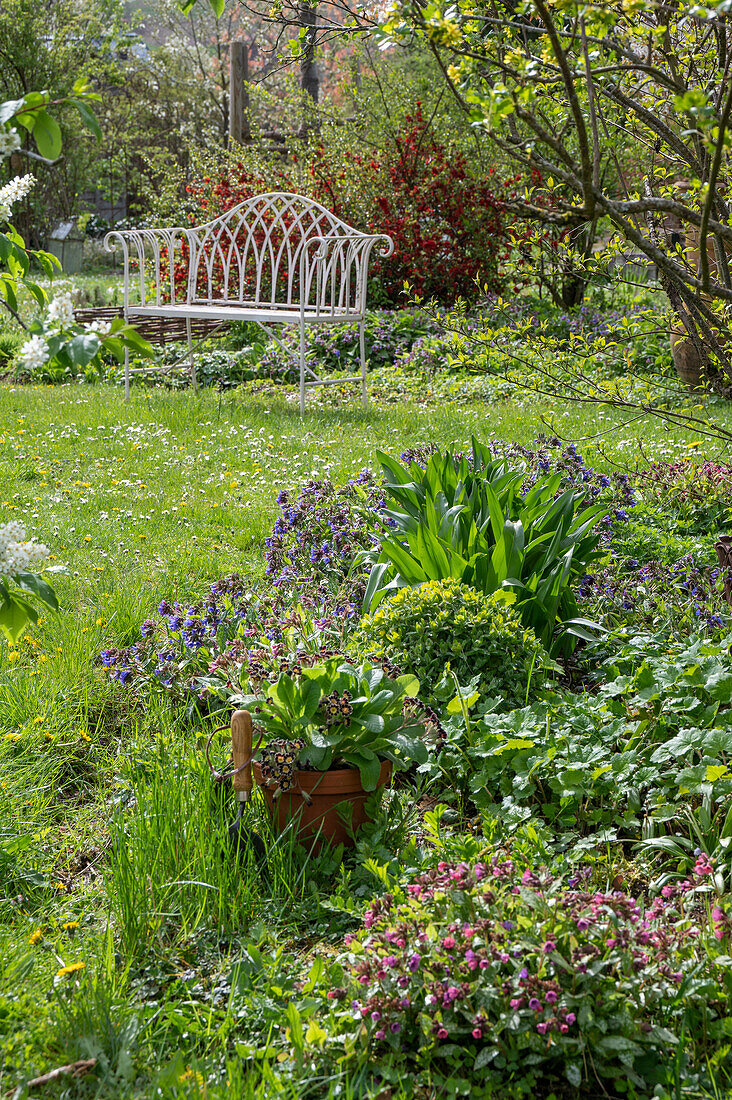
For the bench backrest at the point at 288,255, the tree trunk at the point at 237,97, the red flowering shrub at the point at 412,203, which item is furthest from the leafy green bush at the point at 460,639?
the tree trunk at the point at 237,97

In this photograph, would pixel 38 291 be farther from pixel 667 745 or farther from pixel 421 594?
pixel 667 745

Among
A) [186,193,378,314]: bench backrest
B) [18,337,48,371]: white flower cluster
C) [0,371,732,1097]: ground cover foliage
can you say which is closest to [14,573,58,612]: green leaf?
[18,337,48,371]: white flower cluster

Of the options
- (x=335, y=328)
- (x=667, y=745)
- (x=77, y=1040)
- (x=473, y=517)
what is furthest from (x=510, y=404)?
(x=77, y=1040)

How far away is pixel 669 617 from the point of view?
8.48ft

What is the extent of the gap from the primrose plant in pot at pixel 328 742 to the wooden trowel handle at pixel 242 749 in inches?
1.8

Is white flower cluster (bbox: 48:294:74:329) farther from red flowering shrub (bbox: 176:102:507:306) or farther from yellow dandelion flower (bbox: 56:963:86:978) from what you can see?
red flowering shrub (bbox: 176:102:507:306)

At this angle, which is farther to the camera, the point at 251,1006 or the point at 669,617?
the point at 669,617

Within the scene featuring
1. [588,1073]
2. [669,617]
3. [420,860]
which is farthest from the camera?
Answer: [669,617]

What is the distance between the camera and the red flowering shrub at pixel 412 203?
31.1 feet

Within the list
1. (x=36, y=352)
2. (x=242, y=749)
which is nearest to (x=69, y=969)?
(x=242, y=749)

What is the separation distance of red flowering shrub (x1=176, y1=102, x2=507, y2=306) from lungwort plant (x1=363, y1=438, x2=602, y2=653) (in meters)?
6.85

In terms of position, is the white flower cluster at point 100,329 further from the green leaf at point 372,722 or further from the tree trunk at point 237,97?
the tree trunk at point 237,97

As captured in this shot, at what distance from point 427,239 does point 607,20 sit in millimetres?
8405

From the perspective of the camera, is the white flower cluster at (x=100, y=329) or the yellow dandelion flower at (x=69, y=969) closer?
the white flower cluster at (x=100, y=329)
